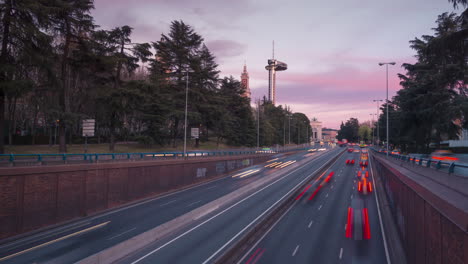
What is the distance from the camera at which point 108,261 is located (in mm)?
14047

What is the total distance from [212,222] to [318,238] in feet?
26.8

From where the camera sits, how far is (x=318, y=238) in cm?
1944

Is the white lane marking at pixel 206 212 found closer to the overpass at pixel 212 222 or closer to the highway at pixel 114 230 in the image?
the overpass at pixel 212 222

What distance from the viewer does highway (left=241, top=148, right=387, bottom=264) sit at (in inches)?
647

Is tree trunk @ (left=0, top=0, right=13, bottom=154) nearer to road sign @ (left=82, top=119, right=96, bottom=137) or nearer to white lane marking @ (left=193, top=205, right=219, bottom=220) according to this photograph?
road sign @ (left=82, top=119, right=96, bottom=137)

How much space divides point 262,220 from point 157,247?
27.7ft

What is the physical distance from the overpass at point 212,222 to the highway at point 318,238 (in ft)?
0.24

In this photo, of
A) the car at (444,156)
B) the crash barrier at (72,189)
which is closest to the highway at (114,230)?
the crash barrier at (72,189)

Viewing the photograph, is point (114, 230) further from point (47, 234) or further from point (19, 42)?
point (19, 42)

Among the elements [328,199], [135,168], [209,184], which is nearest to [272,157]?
[209,184]

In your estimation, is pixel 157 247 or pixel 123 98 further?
pixel 123 98

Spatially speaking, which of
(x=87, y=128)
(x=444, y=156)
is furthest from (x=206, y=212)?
(x=444, y=156)

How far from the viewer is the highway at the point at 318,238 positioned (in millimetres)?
16422

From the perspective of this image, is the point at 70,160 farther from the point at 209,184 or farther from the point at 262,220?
the point at 209,184
